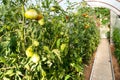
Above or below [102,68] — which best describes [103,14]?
above

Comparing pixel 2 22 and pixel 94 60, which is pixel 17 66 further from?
pixel 94 60

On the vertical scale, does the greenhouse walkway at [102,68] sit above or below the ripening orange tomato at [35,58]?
below

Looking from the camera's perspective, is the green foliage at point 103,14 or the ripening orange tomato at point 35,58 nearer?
the ripening orange tomato at point 35,58

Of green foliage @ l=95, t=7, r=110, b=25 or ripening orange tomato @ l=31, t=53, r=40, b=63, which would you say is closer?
ripening orange tomato @ l=31, t=53, r=40, b=63

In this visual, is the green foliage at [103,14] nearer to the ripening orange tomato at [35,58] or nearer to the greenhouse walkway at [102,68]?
the greenhouse walkway at [102,68]

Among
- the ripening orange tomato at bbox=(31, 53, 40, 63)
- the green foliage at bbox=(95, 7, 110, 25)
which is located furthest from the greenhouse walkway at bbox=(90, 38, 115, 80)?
the green foliage at bbox=(95, 7, 110, 25)

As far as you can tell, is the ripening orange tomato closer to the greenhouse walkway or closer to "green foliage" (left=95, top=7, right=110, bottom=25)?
the greenhouse walkway

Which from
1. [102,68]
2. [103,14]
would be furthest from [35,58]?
[103,14]

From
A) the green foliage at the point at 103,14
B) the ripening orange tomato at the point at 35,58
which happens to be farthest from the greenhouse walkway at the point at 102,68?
the green foliage at the point at 103,14

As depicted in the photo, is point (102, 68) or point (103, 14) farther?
point (103, 14)

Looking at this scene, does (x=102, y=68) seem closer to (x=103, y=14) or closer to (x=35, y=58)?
(x=35, y=58)

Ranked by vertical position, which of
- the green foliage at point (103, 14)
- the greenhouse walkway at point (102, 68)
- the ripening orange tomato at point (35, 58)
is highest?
the ripening orange tomato at point (35, 58)

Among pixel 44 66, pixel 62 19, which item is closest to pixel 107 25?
pixel 62 19

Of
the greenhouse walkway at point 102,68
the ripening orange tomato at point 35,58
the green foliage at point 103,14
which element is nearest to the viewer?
the ripening orange tomato at point 35,58
